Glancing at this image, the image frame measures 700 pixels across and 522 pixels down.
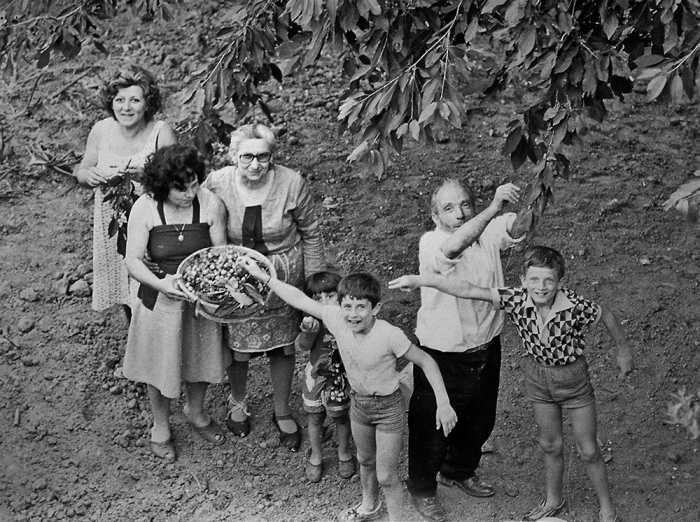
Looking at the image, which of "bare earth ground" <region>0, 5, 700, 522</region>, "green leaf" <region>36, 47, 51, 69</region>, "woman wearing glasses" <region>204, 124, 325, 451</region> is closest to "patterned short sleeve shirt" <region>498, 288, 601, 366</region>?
"bare earth ground" <region>0, 5, 700, 522</region>

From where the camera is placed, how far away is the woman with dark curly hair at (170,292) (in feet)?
15.7

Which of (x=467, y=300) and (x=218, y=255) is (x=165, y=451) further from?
(x=467, y=300)

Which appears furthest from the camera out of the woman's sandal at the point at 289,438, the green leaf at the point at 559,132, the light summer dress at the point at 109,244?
the woman's sandal at the point at 289,438

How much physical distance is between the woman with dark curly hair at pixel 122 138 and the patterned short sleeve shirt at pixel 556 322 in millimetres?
1849

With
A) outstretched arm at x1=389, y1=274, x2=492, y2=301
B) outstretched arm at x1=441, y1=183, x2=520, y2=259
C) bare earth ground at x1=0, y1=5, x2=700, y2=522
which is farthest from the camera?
bare earth ground at x1=0, y1=5, x2=700, y2=522

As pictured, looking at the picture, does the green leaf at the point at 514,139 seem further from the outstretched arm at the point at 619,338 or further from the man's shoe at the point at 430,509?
the man's shoe at the point at 430,509

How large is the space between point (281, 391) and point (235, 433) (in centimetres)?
34

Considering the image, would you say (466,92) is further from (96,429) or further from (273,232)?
(96,429)

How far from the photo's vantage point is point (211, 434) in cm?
545

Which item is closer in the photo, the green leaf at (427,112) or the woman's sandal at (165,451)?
the green leaf at (427,112)

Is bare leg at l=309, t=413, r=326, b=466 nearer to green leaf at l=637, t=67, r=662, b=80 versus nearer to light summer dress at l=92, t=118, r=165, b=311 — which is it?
light summer dress at l=92, t=118, r=165, b=311

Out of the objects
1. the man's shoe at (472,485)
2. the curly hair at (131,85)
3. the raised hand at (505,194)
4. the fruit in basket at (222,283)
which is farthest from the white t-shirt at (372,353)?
the curly hair at (131,85)

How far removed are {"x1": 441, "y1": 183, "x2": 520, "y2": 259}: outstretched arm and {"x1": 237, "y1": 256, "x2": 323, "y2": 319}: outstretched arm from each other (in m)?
0.59

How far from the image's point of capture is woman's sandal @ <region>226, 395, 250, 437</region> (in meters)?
5.47
